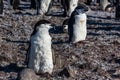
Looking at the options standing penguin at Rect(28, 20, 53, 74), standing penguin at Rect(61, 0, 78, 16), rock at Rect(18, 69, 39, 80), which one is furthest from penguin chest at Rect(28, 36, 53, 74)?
standing penguin at Rect(61, 0, 78, 16)

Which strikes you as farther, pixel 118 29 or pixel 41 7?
pixel 41 7

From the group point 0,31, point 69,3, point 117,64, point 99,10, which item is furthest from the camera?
point 99,10

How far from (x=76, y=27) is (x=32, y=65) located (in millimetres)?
3309

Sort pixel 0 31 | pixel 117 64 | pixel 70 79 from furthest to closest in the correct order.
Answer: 1. pixel 0 31
2. pixel 117 64
3. pixel 70 79

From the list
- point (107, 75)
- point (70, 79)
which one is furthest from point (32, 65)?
point (107, 75)

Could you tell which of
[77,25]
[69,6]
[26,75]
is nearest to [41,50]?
[26,75]

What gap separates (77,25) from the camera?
39.1ft

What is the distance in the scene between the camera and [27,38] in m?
12.9

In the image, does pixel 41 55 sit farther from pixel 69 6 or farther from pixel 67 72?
pixel 69 6

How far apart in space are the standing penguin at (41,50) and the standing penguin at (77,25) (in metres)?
3.12

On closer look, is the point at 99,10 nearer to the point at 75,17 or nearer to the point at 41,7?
the point at 41,7

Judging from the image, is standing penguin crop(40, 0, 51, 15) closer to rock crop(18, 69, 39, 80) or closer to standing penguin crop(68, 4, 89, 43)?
standing penguin crop(68, 4, 89, 43)

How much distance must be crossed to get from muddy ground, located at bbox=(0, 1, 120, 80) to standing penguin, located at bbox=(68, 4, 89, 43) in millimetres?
197

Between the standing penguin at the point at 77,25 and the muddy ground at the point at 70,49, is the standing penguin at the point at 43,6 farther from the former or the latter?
the standing penguin at the point at 77,25
